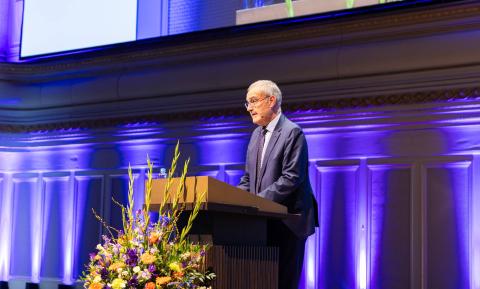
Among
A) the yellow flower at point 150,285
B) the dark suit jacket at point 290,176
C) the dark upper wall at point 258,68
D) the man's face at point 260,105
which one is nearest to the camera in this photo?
the yellow flower at point 150,285

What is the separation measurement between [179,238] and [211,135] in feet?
12.7

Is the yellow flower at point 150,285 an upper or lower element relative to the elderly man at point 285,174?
lower

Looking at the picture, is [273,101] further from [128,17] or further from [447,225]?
[128,17]

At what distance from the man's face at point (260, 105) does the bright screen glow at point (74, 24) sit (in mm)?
3729

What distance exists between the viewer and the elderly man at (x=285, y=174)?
13.3 ft

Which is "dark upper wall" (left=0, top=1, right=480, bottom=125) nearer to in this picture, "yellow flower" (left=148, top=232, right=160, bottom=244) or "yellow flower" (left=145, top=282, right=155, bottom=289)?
"yellow flower" (left=148, top=232, right=160, bottom=244)

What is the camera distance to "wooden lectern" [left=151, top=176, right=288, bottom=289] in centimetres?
327

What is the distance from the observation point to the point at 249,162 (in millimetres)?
4316

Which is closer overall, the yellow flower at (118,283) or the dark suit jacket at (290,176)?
the yellow flower at (118,283)

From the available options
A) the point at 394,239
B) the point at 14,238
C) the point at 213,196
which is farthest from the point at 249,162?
the point at 14,238

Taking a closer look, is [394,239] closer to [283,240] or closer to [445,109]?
[445,109]

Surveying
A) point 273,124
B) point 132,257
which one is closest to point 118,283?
point 132,257

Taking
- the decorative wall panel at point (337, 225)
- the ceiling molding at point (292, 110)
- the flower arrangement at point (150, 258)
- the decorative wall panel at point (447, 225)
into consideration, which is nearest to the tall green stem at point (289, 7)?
the ceiling molding at point (292, 110)

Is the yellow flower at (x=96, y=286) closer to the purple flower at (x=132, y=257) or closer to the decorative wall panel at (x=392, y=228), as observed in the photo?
the purple flower at (x=132, y=257)
